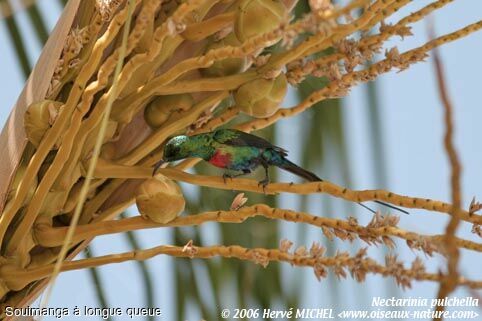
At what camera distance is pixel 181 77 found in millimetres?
818

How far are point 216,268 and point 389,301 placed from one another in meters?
0.29

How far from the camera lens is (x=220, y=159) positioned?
3.51 ft

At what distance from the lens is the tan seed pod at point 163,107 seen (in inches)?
32.0

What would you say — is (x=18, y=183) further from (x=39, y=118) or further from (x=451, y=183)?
(x=451, y=183)

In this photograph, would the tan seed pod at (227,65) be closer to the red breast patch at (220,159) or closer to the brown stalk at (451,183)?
the red breast patch at (220,159)

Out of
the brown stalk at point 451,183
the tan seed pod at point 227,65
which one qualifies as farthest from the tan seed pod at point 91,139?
the brown stalk at point 451,183

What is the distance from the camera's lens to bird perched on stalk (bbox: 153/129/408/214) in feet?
3.02

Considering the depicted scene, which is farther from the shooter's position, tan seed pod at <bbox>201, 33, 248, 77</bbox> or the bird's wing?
the bird's wing

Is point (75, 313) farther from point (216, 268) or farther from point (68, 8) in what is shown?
point (68, 8)

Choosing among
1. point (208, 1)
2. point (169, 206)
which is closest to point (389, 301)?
point (169, 206)

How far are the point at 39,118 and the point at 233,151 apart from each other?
343 mm

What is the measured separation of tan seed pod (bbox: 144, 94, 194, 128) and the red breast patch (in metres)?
0.20

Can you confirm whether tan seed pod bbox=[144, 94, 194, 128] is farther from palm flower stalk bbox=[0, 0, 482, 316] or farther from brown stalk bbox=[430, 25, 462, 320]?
brown stalk bbox=[430, 25, 462, 320]

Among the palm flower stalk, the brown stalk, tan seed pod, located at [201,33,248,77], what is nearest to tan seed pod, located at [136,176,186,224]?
the palm flower stalk
